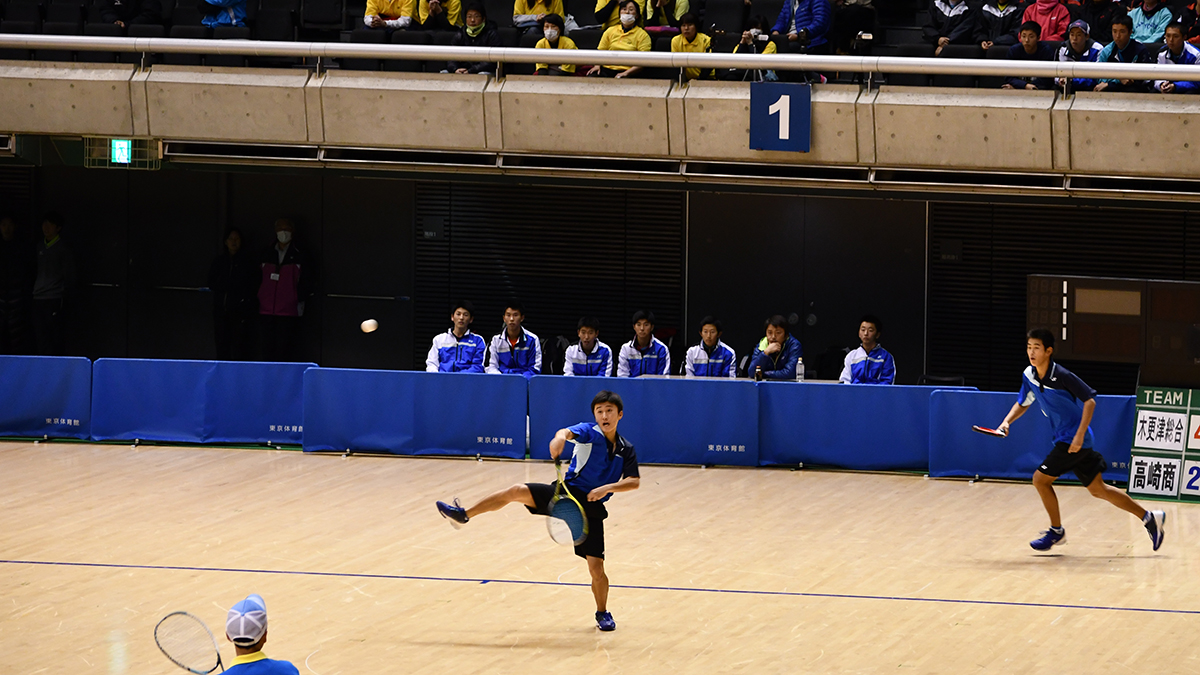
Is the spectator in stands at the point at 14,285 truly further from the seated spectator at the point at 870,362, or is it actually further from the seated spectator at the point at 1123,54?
the seated spectator at the point at 1123,54

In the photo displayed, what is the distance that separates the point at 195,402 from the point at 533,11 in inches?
274

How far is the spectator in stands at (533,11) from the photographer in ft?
60.8

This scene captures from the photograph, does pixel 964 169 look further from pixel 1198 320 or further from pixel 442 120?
pixel 442 120

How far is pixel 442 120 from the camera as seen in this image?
A: 58.3 ft

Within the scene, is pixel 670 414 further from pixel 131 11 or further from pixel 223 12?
pixel 131 11

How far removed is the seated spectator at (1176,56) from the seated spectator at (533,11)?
25.2 feet

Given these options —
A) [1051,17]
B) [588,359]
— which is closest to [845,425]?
[588,359]

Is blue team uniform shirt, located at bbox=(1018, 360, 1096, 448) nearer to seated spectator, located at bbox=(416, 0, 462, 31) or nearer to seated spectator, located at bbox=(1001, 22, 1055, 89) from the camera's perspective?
seated spectator, located at bbox=(1001, 22, 1055, 89)

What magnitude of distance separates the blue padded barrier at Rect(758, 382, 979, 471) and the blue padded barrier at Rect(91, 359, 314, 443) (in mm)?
5746

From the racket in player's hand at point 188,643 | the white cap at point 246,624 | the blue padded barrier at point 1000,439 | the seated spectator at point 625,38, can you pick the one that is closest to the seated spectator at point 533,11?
the seated spectator at point 625,38

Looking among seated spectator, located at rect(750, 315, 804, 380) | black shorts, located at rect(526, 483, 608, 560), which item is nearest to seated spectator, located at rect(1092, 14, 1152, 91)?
seated spectator, located at rect(750, 315, 804, 380)

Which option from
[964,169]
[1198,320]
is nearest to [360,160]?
[964,169]

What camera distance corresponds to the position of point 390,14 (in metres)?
18.8

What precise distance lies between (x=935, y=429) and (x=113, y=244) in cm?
1355
